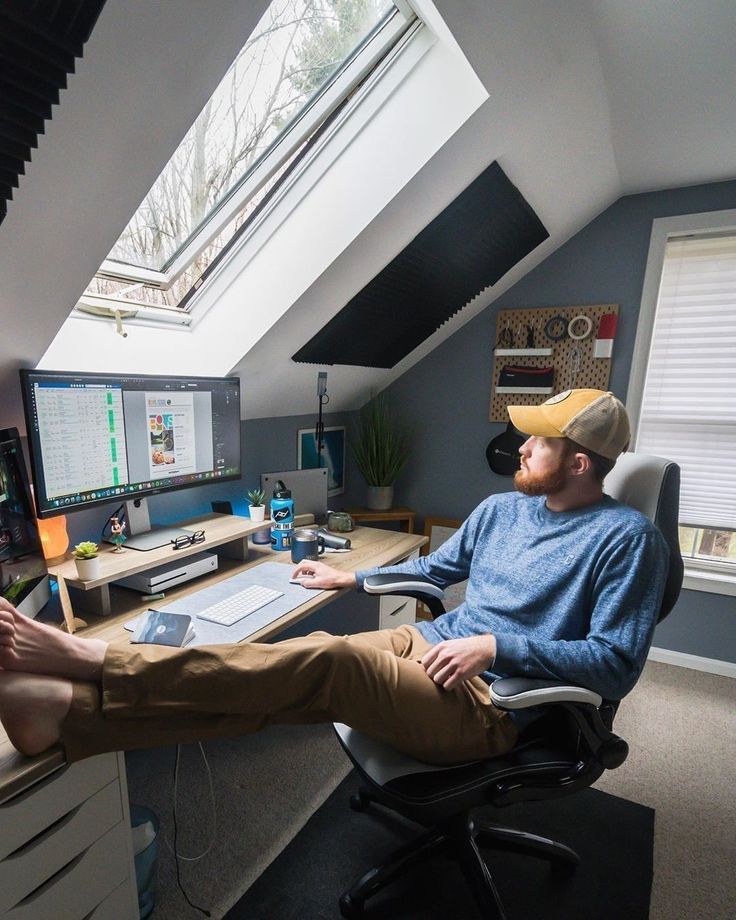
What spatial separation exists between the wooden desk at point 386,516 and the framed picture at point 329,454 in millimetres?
188

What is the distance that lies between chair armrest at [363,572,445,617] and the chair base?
1.91ft

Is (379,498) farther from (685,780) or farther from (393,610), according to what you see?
(685,780)

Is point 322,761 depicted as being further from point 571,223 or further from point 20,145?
point 571,223

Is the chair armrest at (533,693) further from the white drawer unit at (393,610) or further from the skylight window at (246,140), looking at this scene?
the skylight window at (246,140)

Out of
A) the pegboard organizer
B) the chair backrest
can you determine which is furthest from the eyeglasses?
the pegboard organizer

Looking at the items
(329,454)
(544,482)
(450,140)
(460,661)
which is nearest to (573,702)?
(460,661)

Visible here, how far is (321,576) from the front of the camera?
163 cm

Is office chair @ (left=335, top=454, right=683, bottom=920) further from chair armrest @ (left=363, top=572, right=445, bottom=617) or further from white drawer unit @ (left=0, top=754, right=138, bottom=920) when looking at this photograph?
white drawer unit @ (left=0, top=754, right=138, bottom=920)

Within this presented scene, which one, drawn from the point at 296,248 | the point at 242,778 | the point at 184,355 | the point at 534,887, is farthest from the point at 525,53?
the point at 242,778

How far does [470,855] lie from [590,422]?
1.21m

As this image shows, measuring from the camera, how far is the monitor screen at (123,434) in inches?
50.7

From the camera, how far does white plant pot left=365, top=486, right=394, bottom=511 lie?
294 cm

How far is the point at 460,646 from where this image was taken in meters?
1.20

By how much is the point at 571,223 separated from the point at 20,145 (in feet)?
7.52
